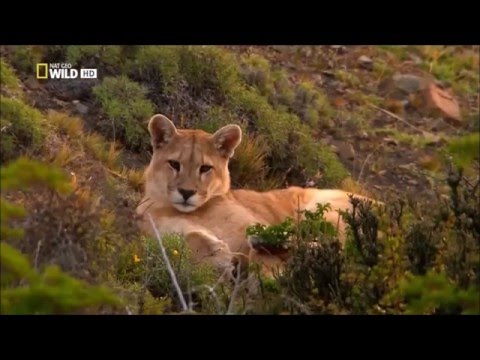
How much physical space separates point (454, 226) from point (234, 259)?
2.10 metres

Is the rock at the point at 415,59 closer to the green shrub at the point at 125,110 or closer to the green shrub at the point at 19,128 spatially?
the green shrub at the point at 125,110

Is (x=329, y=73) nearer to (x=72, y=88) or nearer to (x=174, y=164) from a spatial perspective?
(x=72, y=88)

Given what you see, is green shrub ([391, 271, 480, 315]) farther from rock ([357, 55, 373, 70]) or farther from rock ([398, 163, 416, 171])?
rock ([357, 55, 373, 70])

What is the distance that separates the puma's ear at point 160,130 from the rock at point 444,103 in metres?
3.68

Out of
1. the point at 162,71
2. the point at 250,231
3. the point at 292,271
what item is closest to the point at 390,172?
the point at 162,71

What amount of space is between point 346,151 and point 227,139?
294 cm

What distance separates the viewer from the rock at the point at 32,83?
35.5ft

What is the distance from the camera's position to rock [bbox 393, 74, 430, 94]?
1313 cm

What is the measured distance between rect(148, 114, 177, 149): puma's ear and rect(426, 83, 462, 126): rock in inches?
145

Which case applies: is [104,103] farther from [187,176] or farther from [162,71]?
[187,176]

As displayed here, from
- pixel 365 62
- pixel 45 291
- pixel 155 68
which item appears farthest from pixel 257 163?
pixel 45 291

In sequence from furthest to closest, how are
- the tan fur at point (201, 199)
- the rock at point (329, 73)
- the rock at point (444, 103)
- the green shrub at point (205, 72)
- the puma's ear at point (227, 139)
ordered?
the rock at point (329, 73), the rock at point (444, 103), the green shrub at point (205, 72), the puma's ear at point (227, 139), the tan fur at point (201, 199)

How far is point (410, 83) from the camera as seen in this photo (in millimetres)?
13203

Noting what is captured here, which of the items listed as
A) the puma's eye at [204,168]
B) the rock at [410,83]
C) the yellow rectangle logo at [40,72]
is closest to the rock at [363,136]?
the rock at [410,83]
